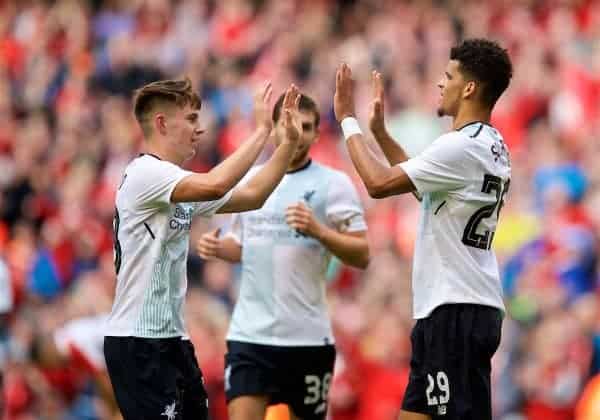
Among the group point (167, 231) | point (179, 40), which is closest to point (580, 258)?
point (167, 231)

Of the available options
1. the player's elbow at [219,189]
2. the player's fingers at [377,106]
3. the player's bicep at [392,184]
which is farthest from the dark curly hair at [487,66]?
the player's elbow at [219,189]

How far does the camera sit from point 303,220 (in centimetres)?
797

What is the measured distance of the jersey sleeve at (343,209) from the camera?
8.38 m

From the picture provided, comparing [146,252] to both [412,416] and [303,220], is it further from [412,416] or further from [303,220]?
[412,416]

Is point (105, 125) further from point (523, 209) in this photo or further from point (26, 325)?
point (523, 209)

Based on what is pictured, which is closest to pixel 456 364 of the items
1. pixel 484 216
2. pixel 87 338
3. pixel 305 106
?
pixel 484 216

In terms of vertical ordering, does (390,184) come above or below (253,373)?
above

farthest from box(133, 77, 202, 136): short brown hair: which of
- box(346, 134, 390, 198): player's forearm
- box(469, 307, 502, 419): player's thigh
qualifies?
box(469, 307, 502, 419): player's thigh

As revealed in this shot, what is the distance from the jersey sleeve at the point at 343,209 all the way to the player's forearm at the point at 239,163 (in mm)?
1374

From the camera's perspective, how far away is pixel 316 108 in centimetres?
852

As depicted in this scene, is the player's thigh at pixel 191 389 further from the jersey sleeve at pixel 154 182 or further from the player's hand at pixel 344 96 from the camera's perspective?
the player's hand at pixel 344 96

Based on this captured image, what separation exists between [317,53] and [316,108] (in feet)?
26.7

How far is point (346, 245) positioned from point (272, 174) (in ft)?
3.86

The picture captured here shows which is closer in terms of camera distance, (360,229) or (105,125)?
(360,229)
